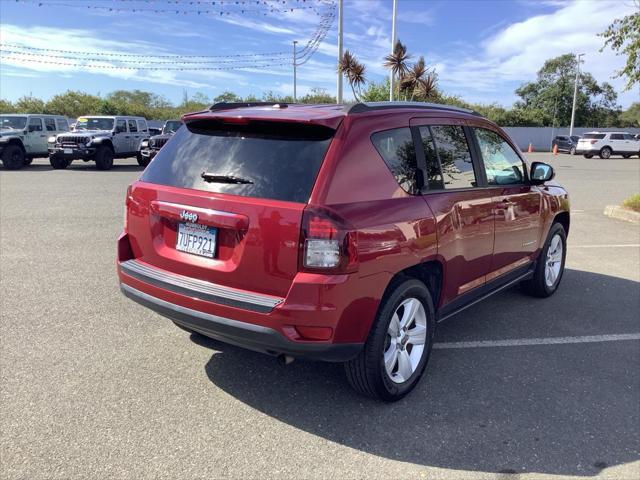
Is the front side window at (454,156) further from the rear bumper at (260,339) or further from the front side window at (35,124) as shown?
the front side window at (35,124)

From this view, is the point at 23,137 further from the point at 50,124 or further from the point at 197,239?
the point at 197,239

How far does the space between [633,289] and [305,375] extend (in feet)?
14.2

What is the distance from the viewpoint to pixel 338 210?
2861 millimetres

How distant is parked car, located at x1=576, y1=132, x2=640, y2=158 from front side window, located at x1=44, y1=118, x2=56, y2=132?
33.7 metres

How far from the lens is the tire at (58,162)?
20.3m

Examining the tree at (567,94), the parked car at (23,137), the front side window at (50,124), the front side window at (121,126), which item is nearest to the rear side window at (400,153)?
the front side window at (121,126)

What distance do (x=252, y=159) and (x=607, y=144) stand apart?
132 feet

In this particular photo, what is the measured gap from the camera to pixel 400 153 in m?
3.47

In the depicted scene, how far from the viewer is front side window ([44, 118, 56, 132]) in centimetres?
2136

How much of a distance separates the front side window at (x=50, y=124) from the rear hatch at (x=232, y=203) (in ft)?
68.1

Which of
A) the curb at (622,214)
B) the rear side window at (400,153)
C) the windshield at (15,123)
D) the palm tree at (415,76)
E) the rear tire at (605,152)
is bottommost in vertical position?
the curb at (622,214)

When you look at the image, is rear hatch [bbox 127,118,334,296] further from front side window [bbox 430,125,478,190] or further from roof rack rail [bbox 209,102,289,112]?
front side window [bbox 430,125,478,190]

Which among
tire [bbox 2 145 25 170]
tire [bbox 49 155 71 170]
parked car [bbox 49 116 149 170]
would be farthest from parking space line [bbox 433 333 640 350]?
tire [bbox 2 145 25 170]

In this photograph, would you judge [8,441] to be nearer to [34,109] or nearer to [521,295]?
[521,295]
